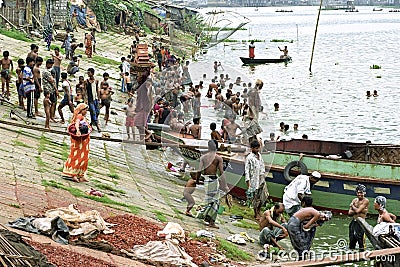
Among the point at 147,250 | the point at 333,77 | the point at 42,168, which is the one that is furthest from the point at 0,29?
the point at 333,77

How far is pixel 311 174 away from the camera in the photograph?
46.8ft

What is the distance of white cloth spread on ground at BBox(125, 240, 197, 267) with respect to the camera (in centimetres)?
968

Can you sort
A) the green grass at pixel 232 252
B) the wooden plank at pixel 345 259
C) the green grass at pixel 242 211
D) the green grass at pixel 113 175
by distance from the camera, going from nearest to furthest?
the wooden plank at pixel 345 259 → the green grass at pixel 232 252 → the green grass at pixel 242 211 → the green grass at pixel 113 175

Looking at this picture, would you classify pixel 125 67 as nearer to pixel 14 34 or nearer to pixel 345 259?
pixel 14 34

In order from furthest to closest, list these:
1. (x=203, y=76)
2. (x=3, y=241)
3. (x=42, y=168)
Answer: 1. (x=203, y=76)
2. (x=42, y=168)
3. (x=3, y=241)

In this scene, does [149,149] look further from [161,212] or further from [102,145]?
[161,212]

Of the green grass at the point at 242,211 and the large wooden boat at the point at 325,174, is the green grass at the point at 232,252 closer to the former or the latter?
the green grass at the point at 242,211

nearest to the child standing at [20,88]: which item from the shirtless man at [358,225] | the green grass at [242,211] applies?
the green grass at [242,211]

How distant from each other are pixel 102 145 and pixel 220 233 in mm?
5768

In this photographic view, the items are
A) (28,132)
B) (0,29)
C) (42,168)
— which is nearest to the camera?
(42,168)

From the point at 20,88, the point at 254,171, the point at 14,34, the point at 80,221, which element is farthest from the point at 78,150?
the point at 14,34

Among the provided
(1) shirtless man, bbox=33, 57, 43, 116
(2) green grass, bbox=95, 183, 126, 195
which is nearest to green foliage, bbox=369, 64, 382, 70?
(1) shirtless man, bbox=33, 57, 43, 116

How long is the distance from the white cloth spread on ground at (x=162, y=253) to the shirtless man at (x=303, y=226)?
6.09 ft

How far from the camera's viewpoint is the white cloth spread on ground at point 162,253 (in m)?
9.68
